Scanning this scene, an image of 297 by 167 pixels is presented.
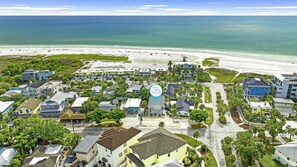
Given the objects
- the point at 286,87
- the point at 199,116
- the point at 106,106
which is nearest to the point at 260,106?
the point at 286,87

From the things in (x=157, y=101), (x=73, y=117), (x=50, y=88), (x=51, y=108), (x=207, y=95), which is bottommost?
(x=73, y=117)

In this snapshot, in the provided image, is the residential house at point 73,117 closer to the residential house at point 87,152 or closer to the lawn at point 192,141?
the residential house at point 87,152

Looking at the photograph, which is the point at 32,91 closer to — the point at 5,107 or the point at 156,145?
the point at 5,107

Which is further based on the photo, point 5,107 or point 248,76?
point 248,76

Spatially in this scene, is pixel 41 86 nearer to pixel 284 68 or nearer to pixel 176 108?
pixel 176 108

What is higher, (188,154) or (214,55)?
(214,55)

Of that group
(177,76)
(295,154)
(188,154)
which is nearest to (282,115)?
(295,154)
